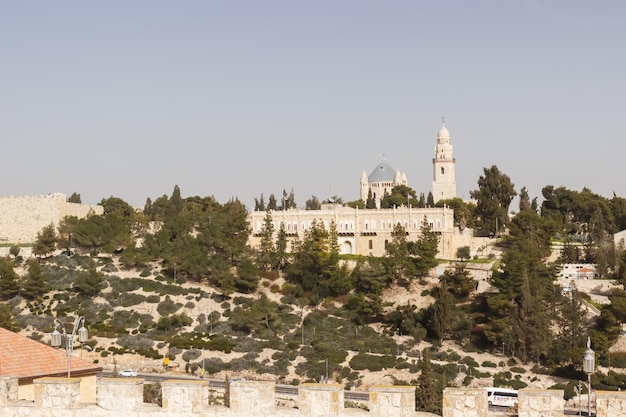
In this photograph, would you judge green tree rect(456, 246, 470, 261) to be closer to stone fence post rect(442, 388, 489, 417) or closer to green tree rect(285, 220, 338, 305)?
green tree rect(285, 220, 338, 305)

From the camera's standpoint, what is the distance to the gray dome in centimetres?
10750

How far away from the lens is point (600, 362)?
1644 inches

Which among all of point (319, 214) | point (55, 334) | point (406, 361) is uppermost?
point (319, 214)

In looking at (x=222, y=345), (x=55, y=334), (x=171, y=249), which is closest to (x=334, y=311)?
(x=222, y=345)

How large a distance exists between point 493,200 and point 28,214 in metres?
45.7

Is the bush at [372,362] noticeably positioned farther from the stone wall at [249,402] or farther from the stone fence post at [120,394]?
the stone fence post at [120,394]

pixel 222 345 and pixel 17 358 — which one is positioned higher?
pixel 17 358

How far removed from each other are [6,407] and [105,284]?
51002 mm

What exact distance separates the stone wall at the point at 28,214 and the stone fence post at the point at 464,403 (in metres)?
73.6

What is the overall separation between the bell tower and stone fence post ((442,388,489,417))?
78503 millimetres

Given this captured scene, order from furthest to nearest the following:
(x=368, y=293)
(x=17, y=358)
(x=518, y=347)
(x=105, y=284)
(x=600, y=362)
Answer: (x=105, y=284) < (x=368, y=293) < (x=518, y=347) < (x=600, y=362) < (x=17, y=358)

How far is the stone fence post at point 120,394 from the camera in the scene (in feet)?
27.5

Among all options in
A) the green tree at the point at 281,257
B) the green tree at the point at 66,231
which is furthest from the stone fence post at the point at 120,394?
the green tree at the point at 66,231

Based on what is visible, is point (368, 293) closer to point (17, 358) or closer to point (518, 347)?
point (518, 347)
